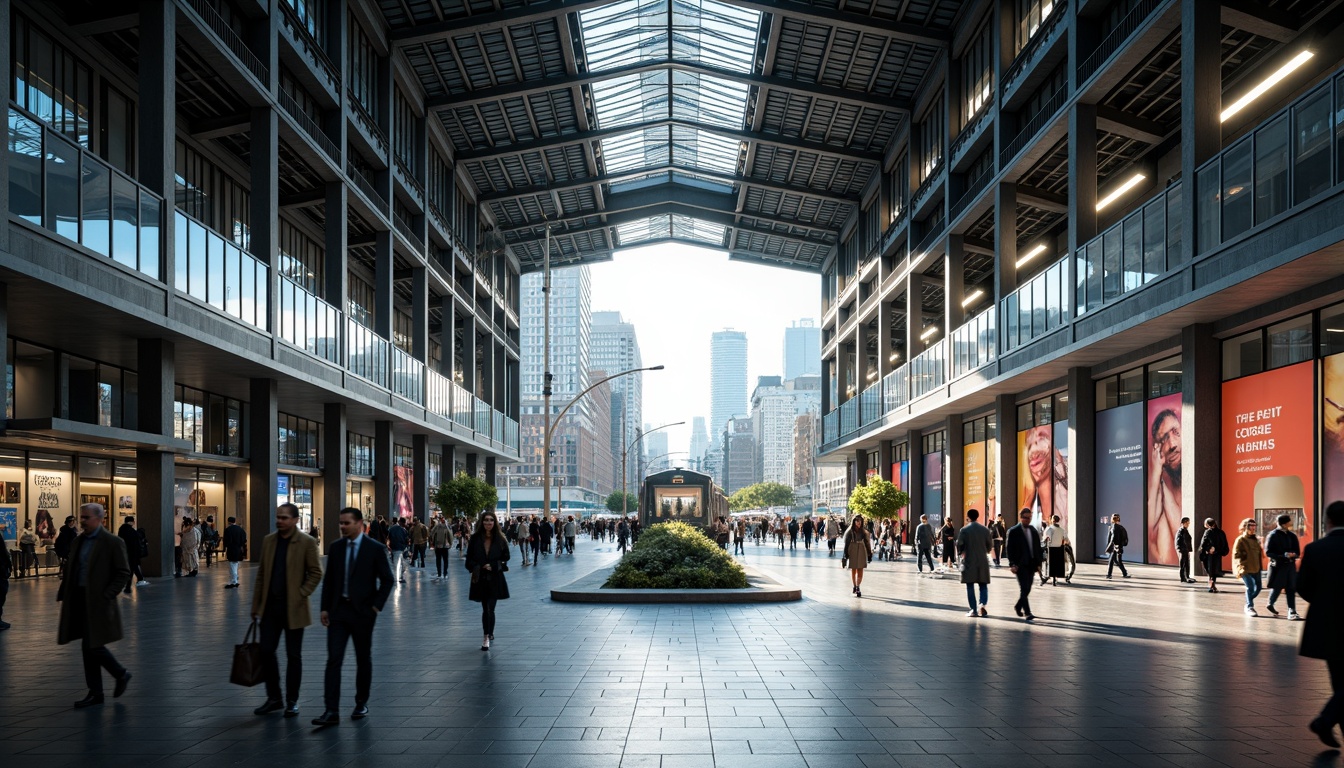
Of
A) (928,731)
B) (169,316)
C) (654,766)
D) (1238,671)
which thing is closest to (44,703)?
(654,766)

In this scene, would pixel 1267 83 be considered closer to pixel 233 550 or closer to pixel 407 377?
pixel 233 550

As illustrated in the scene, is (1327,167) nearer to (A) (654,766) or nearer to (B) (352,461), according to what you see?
(A) (654,766)

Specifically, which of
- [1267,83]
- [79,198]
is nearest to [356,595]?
[79,198]

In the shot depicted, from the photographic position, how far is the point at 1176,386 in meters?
23.9

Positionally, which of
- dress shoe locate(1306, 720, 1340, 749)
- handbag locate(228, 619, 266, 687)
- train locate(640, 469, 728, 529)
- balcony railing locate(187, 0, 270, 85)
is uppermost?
balcony railing locate(187, 0, 270, 85)

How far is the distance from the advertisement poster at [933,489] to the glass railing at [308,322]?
25274 mm

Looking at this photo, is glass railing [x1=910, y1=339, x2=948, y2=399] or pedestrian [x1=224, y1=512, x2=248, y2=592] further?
glass railing [x1=910, y1=339, x2=948, y2=399]

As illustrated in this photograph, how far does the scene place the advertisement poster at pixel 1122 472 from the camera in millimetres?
25844

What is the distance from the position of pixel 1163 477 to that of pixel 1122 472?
208cm

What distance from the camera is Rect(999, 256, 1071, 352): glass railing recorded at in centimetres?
2617

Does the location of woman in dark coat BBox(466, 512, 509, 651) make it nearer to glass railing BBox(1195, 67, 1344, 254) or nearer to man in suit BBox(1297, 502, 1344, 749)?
man in suit BBox(1297, 502, 1344, 749)

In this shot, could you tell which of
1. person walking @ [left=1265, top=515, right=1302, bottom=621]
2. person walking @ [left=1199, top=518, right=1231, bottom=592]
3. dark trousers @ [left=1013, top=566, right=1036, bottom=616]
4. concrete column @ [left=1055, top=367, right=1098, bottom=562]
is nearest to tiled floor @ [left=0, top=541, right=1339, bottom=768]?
dark trousers @ [left=1013, top=566, right=1036, bottom=616]

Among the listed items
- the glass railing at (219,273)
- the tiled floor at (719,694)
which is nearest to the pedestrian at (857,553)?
the tiled floor at (719,694)

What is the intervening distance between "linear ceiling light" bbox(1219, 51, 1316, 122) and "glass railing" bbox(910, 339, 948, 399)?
13.5 metres
